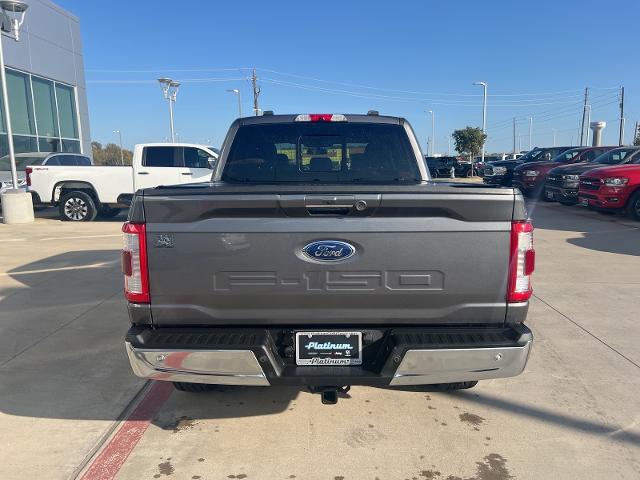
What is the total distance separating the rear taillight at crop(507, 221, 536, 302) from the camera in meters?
2.57

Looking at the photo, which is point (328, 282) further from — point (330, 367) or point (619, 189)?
point (619, 189)

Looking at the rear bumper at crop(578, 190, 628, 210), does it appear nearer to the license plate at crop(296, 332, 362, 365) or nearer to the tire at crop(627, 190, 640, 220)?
the tire at crop(627, 190, 640, 220)

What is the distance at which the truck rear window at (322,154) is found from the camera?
415cm

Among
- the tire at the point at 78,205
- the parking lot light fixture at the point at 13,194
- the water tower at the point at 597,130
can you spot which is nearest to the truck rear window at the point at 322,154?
the tire at the point at 78,205

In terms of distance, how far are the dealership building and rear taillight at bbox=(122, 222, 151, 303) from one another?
2156 centimetres

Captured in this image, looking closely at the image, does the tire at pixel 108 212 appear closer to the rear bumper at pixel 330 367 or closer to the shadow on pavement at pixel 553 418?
the rear bumper at pixel 330 367

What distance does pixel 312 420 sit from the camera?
336 centimetres

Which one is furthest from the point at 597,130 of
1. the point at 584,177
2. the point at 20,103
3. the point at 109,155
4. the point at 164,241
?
the point at 109,155

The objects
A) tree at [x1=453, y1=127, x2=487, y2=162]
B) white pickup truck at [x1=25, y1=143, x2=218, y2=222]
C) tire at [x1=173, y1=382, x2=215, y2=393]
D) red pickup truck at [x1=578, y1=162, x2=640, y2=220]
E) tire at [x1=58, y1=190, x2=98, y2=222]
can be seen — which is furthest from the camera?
tree at [x1=453, y1=127, x2=487, y2=162]

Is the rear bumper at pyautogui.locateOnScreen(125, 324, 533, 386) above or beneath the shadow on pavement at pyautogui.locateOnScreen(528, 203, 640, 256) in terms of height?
above

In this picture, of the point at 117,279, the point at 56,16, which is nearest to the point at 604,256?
the point at 117,279

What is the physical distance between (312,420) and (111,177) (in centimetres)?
1181

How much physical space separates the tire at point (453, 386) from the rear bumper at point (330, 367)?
0.86m

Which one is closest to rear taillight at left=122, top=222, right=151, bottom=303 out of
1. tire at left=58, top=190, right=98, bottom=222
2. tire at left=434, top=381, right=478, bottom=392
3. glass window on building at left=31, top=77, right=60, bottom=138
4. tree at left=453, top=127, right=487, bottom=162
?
tire at left=434, top=381, right=478, bottom=392
